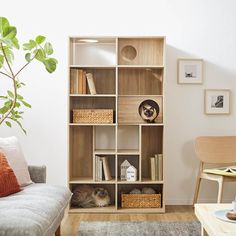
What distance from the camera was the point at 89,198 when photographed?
464cm

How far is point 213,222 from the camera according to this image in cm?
268

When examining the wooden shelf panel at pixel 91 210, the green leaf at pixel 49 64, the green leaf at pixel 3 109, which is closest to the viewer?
the green leaf at pixel 49 64

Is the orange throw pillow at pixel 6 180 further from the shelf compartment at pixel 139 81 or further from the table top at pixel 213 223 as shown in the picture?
the shelf compartment at pixel 139 81

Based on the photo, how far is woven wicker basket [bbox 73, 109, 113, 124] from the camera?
4559mm

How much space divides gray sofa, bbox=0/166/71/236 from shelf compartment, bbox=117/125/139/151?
1.39m

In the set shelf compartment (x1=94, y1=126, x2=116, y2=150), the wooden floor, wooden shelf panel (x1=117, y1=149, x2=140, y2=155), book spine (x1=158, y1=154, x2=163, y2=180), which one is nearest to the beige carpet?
the wooden floor

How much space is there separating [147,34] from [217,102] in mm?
1087

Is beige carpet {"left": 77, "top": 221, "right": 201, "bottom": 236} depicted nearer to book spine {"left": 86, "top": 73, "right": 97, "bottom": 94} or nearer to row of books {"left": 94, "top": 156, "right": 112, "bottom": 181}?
row of books {"left": 94, "top": 156, "right": 112, "bottom": 181}

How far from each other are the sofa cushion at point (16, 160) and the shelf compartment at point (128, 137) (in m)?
1.42

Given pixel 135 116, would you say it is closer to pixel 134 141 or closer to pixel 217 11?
pixel 134 141

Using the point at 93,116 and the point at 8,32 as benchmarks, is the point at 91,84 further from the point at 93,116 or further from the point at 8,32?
the point at 8,32

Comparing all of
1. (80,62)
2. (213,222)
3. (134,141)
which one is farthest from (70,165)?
(213,222)

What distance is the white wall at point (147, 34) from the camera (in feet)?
15.9

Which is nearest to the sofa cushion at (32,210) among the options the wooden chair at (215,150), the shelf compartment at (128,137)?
the shelf compartment at (128,137)
